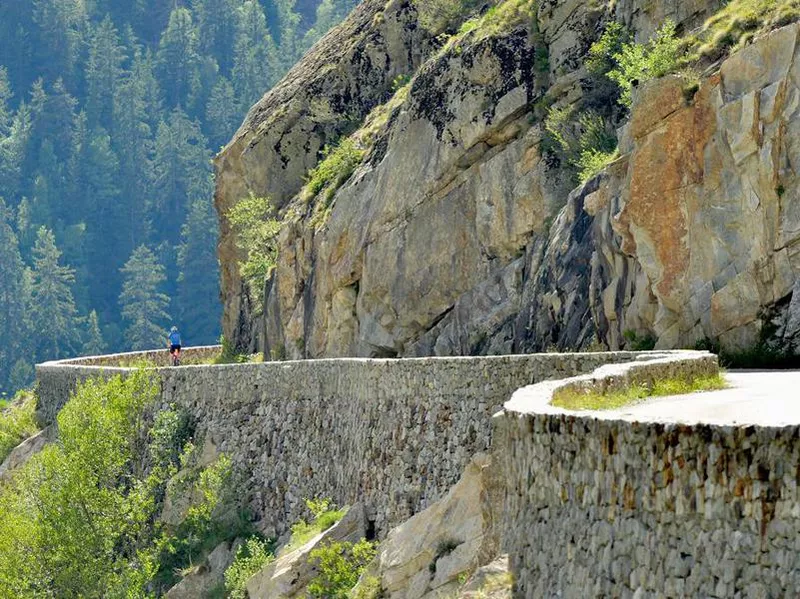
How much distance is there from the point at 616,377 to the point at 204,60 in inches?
6768

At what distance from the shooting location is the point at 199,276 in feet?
485

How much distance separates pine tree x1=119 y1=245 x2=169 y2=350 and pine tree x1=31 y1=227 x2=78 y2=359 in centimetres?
425

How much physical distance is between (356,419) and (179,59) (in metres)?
163

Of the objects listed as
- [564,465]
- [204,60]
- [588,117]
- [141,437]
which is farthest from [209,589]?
[204,60]

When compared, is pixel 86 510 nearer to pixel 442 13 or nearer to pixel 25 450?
pixel 25 450

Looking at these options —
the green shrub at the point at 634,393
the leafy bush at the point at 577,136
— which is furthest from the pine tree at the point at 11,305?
the green shrub at the point at 634,393

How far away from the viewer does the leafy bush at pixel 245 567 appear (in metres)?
27.4

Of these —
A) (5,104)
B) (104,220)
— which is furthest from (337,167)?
(5,104)

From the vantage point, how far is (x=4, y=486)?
154 feet

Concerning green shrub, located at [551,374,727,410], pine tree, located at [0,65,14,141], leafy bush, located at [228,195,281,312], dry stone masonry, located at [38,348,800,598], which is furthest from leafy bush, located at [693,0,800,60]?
pine tree, located at [0,65,14,141]

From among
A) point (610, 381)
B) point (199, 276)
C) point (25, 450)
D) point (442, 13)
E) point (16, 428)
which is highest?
point (199, 276)

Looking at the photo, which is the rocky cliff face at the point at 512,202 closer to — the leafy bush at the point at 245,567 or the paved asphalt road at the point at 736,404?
the paved asphalt road at the point at 736,404

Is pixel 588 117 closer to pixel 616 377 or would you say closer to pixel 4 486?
pixel 616 377

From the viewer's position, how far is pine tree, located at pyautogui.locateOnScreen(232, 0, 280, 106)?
17725 centimetres
